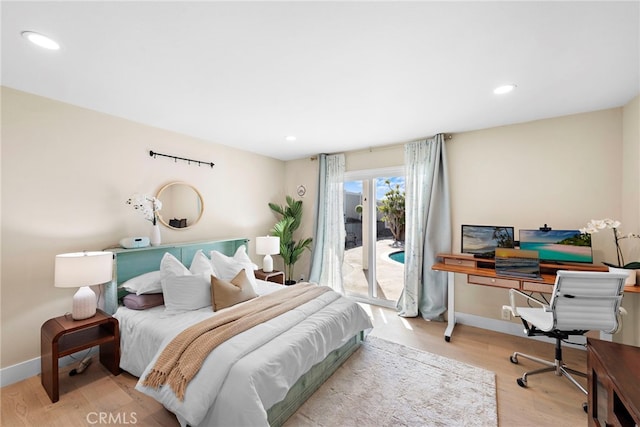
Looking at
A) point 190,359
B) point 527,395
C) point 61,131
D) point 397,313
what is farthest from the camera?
point 397,313

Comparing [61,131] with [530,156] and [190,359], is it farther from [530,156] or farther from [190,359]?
[530,156]

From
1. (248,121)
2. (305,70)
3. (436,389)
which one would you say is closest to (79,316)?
(248,121)

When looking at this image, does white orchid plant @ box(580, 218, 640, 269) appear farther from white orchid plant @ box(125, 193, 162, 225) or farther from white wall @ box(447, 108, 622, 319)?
white orchid plant @ box(125, 193, 162, 225)

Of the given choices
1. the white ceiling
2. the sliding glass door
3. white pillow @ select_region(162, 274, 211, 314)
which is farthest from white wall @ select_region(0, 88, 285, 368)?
the sliding glass door

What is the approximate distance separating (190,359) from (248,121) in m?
2.35

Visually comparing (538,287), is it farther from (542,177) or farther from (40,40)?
(40,40)

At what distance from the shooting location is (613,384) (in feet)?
3.32

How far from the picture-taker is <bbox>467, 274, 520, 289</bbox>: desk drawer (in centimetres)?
253

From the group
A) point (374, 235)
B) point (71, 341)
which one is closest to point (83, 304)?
point (71, 341)

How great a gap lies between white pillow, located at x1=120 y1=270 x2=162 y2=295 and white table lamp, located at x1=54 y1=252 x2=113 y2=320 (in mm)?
292

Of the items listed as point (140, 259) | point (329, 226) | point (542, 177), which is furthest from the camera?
point (329, 226)

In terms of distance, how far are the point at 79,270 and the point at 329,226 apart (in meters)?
3.14

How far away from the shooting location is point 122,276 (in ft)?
8.55

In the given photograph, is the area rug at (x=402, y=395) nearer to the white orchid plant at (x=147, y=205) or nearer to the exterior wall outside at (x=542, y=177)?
the exterior wall outside at (x=542, y=177)
